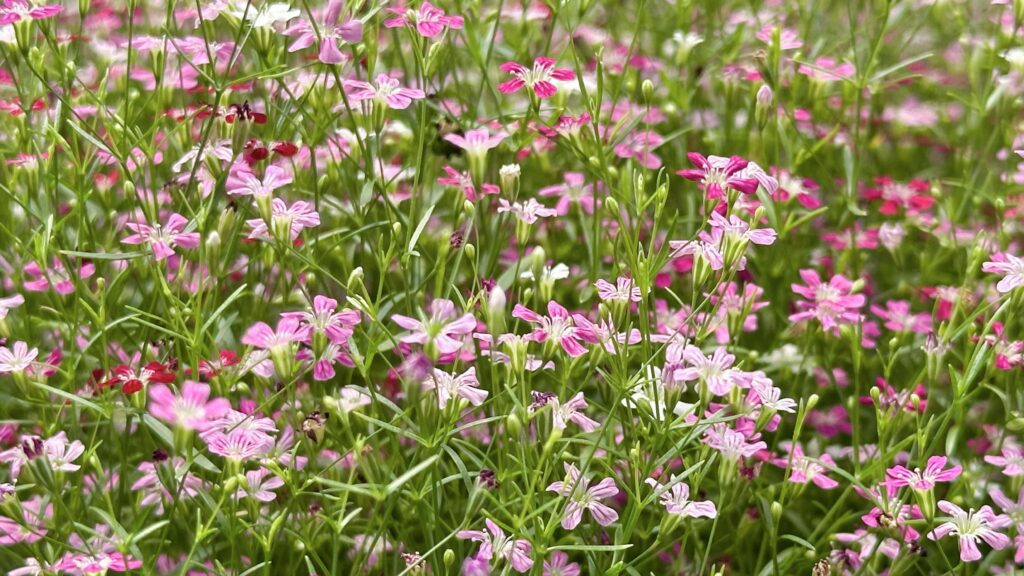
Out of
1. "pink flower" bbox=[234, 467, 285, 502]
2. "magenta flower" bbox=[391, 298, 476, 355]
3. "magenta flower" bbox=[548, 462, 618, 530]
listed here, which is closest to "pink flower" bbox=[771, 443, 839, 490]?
"magenta flower" bbox=[548, 462, 618, 530]

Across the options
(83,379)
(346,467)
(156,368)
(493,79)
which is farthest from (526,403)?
(493,79)

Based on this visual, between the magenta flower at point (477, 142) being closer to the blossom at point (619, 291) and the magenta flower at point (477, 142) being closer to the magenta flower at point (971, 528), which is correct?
the blossom at point (619, 291)

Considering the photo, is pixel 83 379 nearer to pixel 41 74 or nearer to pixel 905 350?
pixel 41 74

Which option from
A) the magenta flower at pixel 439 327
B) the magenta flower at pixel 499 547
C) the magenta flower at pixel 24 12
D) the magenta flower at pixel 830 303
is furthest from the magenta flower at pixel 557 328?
the magenta flower at pixel 24 12

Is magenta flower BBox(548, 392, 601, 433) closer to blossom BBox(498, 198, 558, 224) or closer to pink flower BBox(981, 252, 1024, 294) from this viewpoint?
blossom BBox(498, 198, 558, 224)

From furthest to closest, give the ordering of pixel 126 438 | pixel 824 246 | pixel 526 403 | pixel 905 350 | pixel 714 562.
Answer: pixel 824 246 → pixel 905 350 → pixel 714 562 → pixel 126 438 → pixel 526 403

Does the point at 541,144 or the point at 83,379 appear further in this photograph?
the point at 541,144

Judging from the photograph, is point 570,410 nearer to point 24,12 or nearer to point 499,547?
point 499,547
